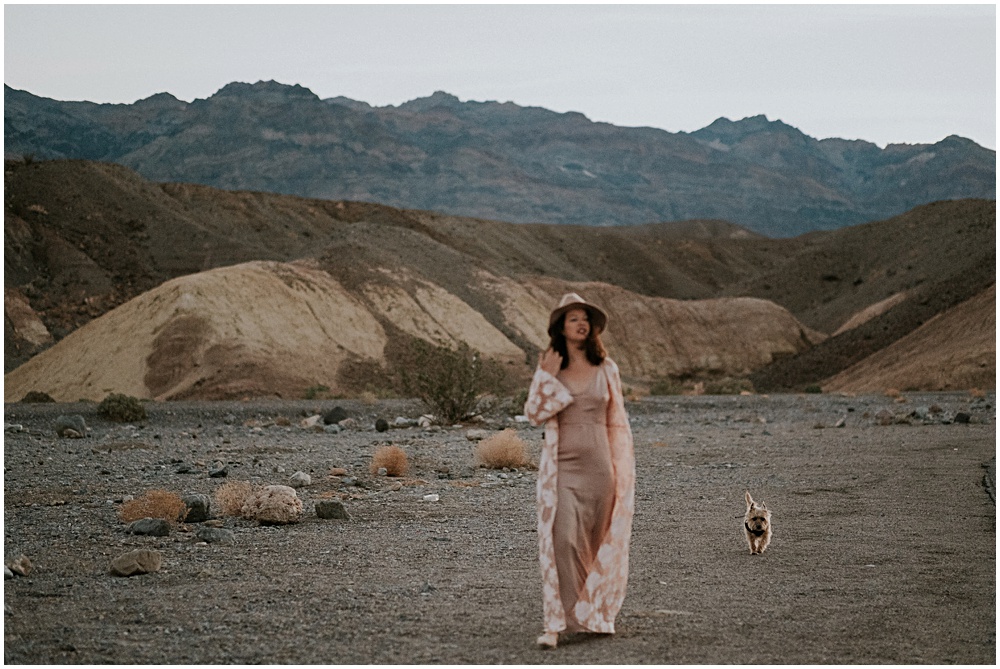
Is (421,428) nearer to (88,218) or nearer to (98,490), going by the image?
(98,490)

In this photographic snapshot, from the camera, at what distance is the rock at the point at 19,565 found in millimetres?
8609

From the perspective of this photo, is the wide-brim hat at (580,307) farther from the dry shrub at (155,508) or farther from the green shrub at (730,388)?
the green shrub at (730,388)

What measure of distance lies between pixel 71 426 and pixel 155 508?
13.8 metres

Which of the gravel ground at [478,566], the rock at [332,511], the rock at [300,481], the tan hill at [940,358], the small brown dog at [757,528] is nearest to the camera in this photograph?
the gravel ground at [478,566]

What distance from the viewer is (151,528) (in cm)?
1048

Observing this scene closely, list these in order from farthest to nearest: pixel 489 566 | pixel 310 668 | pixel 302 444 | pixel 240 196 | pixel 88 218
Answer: pixel 240 196, pixel 88 218, pixel 302 444, pixel 489 566, pixel 310 668

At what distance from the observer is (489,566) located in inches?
370

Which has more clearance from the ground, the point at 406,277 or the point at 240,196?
the point at 240,196

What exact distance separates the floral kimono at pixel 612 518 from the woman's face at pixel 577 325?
209 mm

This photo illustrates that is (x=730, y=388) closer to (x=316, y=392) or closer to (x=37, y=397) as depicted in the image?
(x=316, y=392)

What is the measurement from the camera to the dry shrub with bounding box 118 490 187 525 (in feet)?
36.1

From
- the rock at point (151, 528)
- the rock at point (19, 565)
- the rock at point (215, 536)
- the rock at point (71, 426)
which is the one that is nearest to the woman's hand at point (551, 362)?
the rock at point (19, 565)

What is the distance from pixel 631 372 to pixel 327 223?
3133 cm

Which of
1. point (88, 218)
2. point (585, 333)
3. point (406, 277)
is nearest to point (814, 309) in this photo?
point (406, 277)
